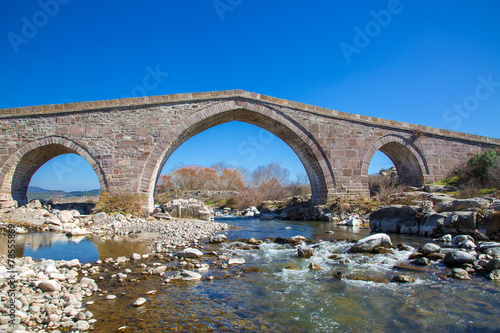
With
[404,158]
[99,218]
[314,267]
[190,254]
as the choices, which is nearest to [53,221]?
[99,218]

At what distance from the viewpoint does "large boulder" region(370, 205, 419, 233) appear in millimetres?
9031

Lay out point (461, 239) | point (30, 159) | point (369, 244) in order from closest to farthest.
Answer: point (369, 244), point (461, 239), point (30, 159)

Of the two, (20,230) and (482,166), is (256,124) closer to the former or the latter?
(20,230)

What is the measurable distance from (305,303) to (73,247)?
5.20 meters

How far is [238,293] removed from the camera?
3.57 metres

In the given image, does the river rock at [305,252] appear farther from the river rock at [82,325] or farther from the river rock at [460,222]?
the river rock at [460,222]

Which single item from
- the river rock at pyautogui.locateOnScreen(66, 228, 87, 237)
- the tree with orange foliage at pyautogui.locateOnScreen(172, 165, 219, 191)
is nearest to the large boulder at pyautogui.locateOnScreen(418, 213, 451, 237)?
the river rock at pyautogui.locateOnScreen(66, 228, 87, 237)

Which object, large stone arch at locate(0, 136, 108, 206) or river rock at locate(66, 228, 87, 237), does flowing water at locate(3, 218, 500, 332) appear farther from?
large stone arch at locate(0, 136, 108, 206)

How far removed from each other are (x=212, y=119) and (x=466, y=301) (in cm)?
1167

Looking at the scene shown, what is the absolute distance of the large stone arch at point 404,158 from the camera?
14.8 meters

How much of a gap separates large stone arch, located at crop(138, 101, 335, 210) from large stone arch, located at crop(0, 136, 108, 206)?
2.20m

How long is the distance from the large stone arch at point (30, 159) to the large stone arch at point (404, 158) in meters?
12.3

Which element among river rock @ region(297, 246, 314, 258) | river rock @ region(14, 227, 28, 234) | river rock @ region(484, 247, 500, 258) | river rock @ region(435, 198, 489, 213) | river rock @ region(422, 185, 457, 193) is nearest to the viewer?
river rock @ region(484, 247, 500, 258)

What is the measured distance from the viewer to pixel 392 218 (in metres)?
9.38
